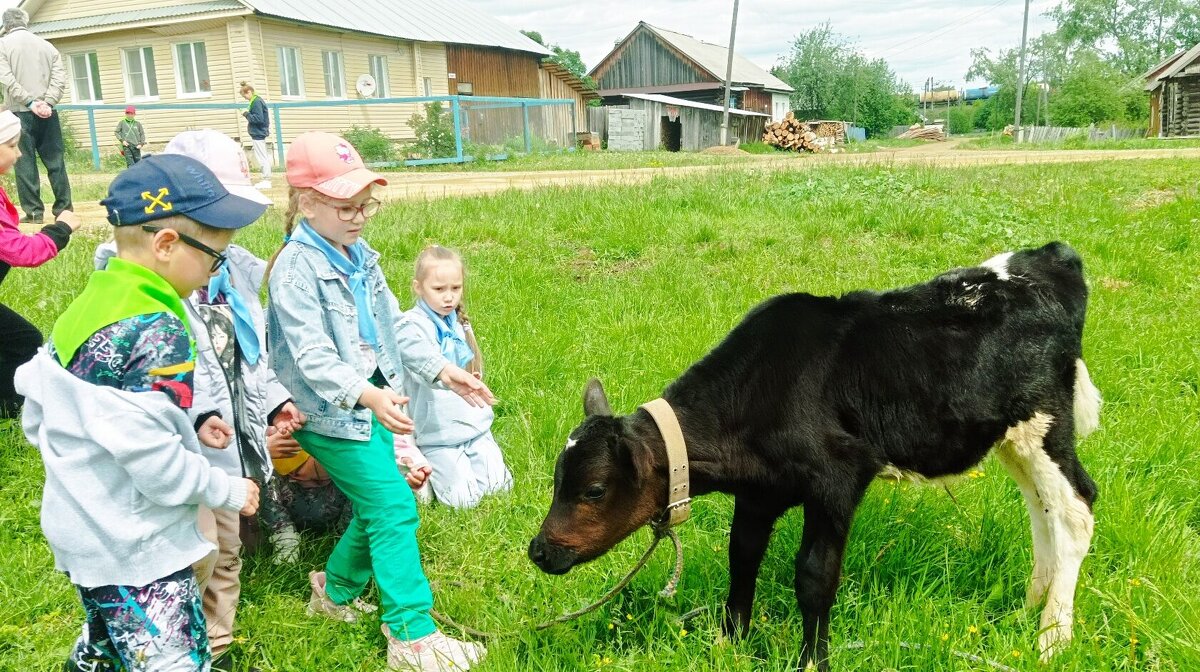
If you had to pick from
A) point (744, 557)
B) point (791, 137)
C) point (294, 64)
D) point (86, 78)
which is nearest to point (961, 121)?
point (791, 137)

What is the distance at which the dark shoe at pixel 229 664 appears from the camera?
323 cm

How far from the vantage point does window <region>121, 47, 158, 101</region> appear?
102 feet

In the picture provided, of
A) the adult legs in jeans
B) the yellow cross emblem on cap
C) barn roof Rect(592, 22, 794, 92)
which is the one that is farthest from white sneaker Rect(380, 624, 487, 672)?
barn roof Rect(592, 22, 794, 92)

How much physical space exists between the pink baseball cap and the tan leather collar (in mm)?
1386

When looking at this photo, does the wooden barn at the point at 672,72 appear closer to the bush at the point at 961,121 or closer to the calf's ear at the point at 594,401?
the bush at the point at 961,121

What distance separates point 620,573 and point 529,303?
4.05 metres

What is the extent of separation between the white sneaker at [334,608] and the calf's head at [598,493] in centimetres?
96

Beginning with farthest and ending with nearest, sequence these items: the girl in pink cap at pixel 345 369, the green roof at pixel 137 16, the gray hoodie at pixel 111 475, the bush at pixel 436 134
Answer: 1. the green roof at pixel 137 16
2. the bush at pixel 436 134
3. the girl in pink cap at pixel 345 369
4. the gray hoodie at pixel 111 475

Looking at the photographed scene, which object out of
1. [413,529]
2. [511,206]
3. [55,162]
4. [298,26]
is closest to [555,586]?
[413,529]

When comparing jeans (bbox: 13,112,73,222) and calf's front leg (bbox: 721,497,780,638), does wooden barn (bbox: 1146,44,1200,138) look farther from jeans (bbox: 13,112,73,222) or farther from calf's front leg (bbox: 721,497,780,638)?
calf's front leg (bbox: 721,497,780,638)

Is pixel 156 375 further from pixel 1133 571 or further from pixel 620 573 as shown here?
A: pixel 1133 571

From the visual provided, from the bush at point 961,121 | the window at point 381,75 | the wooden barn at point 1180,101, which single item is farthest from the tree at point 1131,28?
the window at point 381,75

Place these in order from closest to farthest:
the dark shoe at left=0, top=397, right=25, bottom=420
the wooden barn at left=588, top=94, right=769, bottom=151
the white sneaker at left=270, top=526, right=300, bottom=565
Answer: the white sneaker at left=270, top=526, right=300, bottom=565, the dark shoe at left=0, top=397, right=25, bottom=420, the wooden barn at left=588, top=94, right=769, bottom=151

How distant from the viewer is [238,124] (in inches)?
1130
